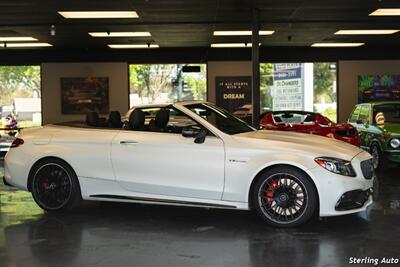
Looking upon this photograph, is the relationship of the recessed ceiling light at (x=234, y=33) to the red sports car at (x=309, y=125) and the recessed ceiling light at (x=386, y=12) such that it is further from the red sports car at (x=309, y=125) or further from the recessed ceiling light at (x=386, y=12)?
the recessed ceiling light at (x=386, y=12)

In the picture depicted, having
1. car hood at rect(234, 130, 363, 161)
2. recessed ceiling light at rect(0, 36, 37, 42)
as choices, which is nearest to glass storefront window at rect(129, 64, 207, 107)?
recessed ceiling light at rect(0, 36, 37, 42)

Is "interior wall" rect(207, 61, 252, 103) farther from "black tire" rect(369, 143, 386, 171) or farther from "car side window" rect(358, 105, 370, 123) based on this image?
"black tire" rect(369, 143, 386, 171)

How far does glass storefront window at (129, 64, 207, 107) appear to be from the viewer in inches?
838

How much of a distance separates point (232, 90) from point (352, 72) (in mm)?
4739

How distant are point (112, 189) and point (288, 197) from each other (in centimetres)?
230

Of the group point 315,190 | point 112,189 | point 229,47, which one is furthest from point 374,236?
point 229,47

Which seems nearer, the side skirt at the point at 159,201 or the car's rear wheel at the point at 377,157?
the side skirt at the point at 159,201

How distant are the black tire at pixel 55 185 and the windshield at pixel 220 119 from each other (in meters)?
1.85

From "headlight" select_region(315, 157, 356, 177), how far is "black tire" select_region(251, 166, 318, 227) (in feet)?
0.80

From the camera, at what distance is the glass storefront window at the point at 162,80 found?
69.8 feet

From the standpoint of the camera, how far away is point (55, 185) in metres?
7.38

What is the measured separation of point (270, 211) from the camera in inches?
251

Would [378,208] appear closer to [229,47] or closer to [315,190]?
[315,190]

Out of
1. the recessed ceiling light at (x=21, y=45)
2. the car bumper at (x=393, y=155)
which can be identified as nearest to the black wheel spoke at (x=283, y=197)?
the car bumper at (x=393, y=155)
